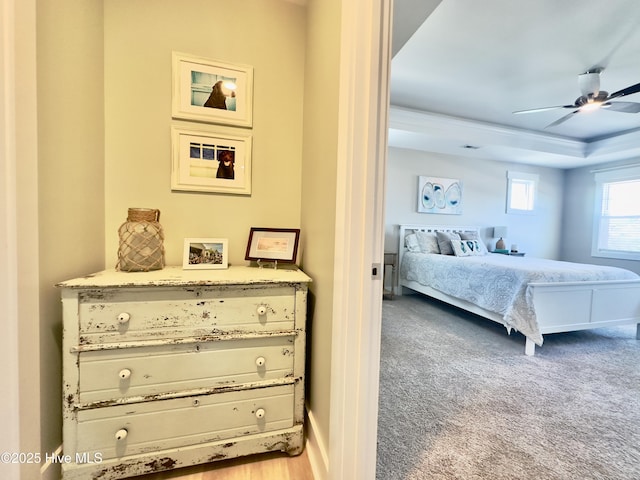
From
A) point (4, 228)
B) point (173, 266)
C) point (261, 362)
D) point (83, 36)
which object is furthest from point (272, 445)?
point (83, 36)

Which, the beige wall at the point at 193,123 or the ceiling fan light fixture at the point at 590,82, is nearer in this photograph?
the beige wall at the point at 193,123

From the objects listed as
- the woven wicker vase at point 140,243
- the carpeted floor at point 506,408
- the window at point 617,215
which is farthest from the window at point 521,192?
the woven wicker vase at point 140,243

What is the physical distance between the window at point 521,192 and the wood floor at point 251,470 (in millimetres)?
5630

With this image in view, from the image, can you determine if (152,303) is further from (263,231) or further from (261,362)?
(263,231)

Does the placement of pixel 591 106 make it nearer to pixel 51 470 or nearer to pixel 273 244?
pixel 273 244

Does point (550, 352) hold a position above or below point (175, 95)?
below

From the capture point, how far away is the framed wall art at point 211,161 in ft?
4.87

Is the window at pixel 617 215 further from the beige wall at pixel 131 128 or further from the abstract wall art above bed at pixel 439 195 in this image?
the beige wall at pixel 131 128

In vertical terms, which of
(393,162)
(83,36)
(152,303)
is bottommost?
(152,303)

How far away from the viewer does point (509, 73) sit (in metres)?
2.75

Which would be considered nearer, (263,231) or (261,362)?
(261,362)

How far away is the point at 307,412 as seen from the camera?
1.39 m

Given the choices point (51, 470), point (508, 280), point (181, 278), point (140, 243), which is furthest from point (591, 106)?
point (51, 470)

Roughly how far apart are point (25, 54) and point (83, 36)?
0.42m
